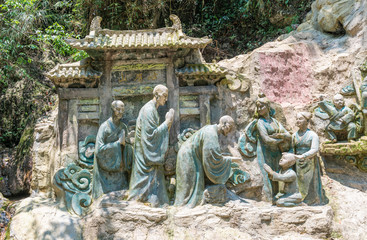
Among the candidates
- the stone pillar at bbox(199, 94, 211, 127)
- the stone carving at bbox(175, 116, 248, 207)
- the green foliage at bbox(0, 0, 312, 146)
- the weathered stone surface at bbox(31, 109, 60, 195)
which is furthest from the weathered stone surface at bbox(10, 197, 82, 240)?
the green foliage at bbox(0, 0, 312, 146)

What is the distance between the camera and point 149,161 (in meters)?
6.29

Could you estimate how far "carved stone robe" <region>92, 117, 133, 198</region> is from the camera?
20.7ft

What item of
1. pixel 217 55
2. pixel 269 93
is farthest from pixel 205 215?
pixel 217 55

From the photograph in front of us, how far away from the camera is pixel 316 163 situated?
6.57 meters

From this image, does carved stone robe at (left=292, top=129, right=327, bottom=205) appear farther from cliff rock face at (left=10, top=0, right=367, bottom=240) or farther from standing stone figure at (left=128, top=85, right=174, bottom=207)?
standing stone figure at (left=128, top=85, right=174, bottom=207)

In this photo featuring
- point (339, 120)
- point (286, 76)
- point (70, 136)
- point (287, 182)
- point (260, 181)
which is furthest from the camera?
point (286, 76)

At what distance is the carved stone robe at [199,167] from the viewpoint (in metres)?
6.27

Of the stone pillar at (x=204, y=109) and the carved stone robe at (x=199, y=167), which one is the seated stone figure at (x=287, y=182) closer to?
the carved stone robe at (x=199, y=167)

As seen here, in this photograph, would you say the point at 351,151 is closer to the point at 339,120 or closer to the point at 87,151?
the point at 339,120

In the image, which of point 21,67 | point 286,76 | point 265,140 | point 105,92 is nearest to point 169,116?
→ point 105,92

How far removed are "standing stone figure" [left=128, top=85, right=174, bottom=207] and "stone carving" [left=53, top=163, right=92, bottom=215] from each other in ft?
2.28

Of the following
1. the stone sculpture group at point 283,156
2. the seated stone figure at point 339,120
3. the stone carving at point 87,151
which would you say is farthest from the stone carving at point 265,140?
the stone carving at point 87,151

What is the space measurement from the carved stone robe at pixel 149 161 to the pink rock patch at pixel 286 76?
2.20 m

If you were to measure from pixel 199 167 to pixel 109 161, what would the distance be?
52.9 inches
